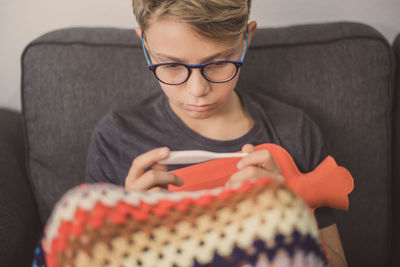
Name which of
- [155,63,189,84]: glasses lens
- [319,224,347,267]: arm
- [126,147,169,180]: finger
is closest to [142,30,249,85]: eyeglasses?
[155,63,189,84]: glasses lens

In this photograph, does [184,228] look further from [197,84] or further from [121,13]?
[121,13]

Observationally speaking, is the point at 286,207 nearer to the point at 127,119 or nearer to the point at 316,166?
the point at 316,166

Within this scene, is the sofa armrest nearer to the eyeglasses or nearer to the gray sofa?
the gray sofa

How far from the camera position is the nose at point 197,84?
2.09 feet

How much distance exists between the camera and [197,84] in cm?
65

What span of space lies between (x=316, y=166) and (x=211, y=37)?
401mm

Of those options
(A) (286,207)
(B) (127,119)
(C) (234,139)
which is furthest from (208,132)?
(A) (286,207)

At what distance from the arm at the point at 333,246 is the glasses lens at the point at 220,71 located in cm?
41

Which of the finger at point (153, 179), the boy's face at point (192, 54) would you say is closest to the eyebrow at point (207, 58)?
the boy's face at point (192, 54)

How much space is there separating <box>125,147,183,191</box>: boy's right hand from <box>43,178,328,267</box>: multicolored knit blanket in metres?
0.16

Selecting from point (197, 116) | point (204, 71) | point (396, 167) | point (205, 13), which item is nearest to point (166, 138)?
point (197, 116)

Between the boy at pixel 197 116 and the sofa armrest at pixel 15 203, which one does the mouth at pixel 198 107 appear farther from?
the sofa armrest at pixel 15 203

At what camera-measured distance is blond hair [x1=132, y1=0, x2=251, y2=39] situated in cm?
58

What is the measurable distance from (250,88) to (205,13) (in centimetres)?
38
